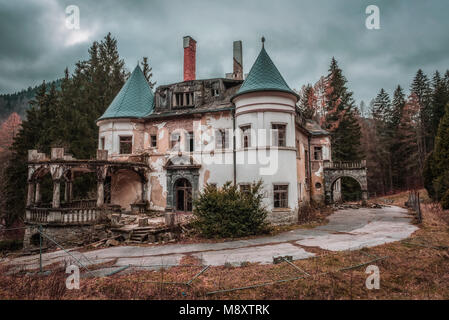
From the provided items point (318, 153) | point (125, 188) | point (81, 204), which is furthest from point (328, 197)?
point (81, 204)

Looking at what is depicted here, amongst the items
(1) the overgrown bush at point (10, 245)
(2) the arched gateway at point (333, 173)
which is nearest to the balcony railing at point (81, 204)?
(1) the overgrown bush at point (10, 245)

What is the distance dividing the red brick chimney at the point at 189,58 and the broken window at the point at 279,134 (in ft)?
30.8

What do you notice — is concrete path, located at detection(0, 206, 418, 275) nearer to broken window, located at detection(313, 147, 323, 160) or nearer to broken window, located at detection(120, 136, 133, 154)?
broken window, located at detection(120, 136, 133, 154)

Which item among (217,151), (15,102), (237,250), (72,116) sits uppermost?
(15,102)

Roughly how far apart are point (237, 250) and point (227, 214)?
8.37 feet

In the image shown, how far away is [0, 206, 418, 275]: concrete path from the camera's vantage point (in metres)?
8.30

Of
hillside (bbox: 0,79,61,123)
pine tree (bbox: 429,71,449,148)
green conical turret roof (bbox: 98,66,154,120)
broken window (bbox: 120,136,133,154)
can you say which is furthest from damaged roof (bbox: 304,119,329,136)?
hillside (bbox: 0,79,61,123)

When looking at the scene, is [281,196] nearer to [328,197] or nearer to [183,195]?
[183,195]

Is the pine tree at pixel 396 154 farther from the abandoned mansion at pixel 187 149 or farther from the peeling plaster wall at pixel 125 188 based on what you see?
the peeling plaster wall at pixel 125 188

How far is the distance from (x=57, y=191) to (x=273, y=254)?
534 inches

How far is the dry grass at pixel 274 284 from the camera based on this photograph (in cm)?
541

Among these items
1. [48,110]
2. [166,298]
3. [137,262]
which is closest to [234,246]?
[137,262]

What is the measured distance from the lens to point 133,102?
20.3 m
